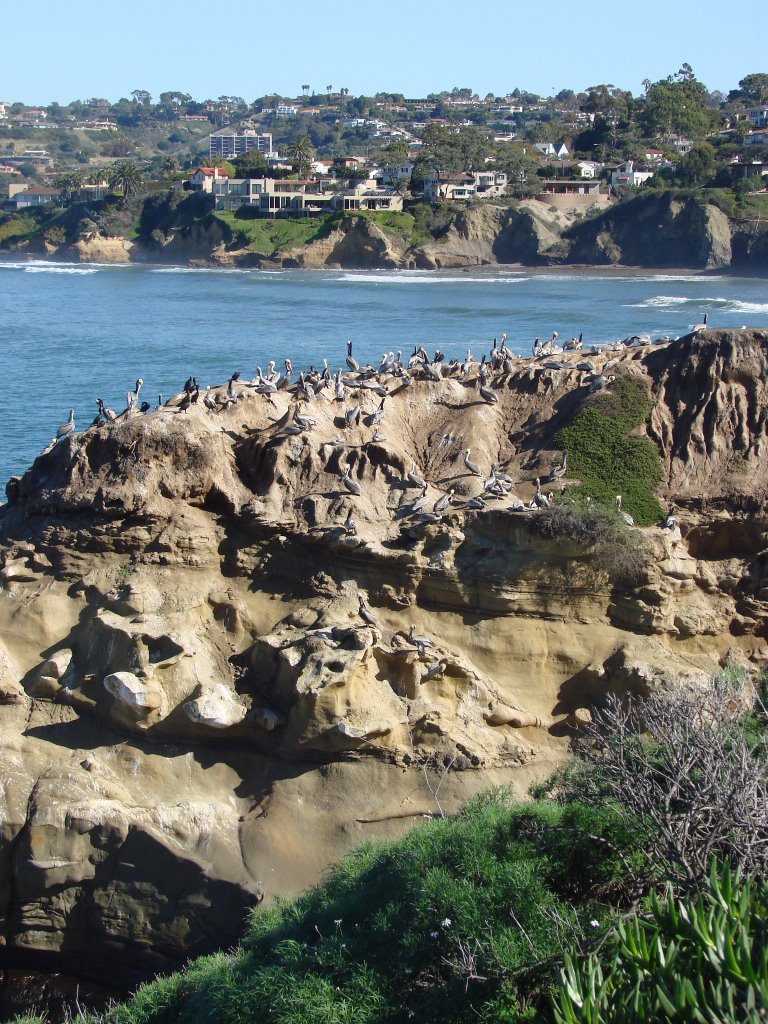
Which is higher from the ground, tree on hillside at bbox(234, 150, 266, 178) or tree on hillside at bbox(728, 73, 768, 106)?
tree on hillside at bbox(728, 73, 768, 106)

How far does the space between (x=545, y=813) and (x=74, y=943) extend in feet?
20.2

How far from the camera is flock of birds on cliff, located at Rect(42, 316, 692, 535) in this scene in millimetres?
16203

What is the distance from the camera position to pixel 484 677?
15227 millimetres

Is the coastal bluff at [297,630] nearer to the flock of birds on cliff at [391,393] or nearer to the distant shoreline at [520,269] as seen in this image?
the flock of birds on cliff at [391,393]

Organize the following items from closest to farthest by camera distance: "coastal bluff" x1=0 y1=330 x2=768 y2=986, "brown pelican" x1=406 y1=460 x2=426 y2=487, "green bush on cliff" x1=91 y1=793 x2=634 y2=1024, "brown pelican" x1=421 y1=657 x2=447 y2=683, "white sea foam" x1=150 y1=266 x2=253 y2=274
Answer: "green bush on cliff" x1=91 y1=793 x2=634 y2=1024 < "coastal bluff" x1=0 y1=330 x2=768 y2=986 < "brown pelican" x1=421 y1=657 x2=447 y2=683 < "brown pelican" x1=406 y1=460 x2=426 y2=487 < "white sea foam" x1=150 y1=266 x2=253 y2=274

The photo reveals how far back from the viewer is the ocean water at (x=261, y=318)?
42.8m

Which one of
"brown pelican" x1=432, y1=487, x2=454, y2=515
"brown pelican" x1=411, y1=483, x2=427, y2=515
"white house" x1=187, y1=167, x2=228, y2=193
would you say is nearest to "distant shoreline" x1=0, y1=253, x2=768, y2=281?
"white house" x1=187, y1=167, x2=228, y2=193

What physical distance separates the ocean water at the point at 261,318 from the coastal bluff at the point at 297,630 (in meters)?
14.6

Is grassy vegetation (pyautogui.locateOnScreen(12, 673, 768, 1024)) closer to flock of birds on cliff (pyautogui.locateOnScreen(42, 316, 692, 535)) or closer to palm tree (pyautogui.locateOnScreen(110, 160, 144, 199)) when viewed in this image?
flock of birds on cliff (pyautogui.locateOnScreen(42, 316, 692, 535))

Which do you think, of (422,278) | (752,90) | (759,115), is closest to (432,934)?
(422,278)

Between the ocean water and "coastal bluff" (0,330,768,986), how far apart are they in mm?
14649

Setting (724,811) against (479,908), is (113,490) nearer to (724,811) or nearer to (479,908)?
(479,908)

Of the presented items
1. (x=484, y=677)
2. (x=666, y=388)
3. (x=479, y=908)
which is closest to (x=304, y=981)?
(x=479, y=908)

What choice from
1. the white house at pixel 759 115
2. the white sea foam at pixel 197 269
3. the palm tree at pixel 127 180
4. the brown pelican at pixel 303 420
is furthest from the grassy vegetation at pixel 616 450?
the white house at pixel 759 115
